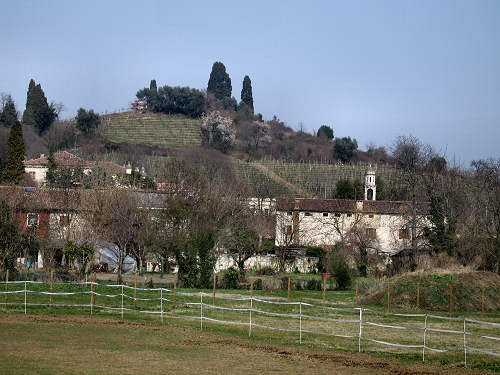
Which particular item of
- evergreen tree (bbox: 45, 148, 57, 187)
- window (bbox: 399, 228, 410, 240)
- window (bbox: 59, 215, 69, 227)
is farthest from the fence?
evergreen tree (bbox: 45, 148, 57, 187)

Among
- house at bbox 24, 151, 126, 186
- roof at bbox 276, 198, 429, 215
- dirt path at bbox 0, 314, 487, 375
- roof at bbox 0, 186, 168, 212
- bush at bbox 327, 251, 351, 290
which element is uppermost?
house at bbox 24, 151, 126, 186

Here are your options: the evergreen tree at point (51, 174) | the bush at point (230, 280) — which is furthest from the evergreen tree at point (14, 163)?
the bush at point (230, 280)

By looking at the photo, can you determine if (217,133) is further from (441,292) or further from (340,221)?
(441,292)

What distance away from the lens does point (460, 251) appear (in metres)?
51.8

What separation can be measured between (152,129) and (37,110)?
23.9 meters

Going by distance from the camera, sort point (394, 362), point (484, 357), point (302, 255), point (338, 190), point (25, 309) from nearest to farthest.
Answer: point (394, 362) → point (484, 357) → point (25, 309) → point (302, 255) → point (338, 190)

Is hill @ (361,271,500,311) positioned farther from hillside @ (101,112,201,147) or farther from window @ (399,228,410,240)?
hillside @ (101,112,201,147)

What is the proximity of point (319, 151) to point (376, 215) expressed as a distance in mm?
84011

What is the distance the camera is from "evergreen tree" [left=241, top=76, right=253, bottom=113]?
18612 centimetres

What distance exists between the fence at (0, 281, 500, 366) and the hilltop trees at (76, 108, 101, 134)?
102468 millimetres

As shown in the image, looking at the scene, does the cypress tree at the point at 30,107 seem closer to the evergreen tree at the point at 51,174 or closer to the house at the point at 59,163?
the house at the point at 59,163

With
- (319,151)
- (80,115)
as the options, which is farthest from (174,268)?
(319,151)

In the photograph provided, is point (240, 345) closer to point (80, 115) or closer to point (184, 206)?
point (184, 206)

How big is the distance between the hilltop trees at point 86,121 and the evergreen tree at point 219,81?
54.8 meters
